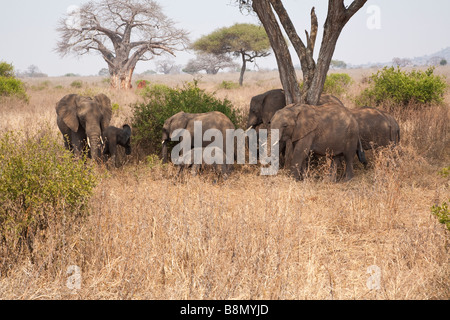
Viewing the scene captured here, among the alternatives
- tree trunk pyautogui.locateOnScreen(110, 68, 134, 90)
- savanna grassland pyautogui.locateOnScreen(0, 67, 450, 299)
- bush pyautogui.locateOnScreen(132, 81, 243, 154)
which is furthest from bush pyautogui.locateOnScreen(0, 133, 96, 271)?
tree trunk pyautogui.locateOnScreen(110, 68, 134, 90)

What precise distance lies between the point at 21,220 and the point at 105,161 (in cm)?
464

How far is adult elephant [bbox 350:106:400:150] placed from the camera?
9125 mm

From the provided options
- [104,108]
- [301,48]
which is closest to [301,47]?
[301,48]

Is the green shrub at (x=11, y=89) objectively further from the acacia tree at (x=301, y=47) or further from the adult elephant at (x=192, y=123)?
the acacia tree at (x=301, y=47)

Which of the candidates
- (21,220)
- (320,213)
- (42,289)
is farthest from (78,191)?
(320,213)

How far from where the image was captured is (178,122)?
29.8ft

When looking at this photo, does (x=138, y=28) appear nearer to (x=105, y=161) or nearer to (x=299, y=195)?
(x=105, y=161)

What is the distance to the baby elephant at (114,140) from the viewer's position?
949cm

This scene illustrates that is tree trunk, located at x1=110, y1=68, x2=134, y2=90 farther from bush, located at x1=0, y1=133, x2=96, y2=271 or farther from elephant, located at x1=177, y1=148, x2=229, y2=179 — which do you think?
bush, located at x1=0, y1=133, x2=96, y2=271

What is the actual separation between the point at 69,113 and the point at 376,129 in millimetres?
6032

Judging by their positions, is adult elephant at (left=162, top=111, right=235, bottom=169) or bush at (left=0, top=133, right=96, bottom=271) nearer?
bush at (left=0, top=133, right=96, bottom=271)

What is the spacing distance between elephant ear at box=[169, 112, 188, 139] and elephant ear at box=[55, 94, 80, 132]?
1806mm

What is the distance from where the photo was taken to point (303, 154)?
8.45m

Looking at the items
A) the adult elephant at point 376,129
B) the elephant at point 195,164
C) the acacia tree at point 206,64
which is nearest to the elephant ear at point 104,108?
the elephant at point 195,164
